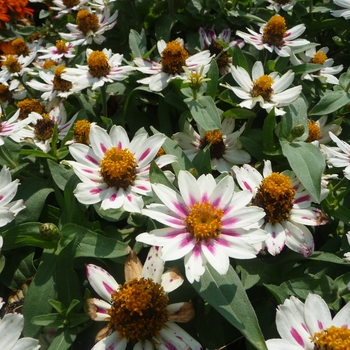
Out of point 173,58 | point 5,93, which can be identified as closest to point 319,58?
point 173,58

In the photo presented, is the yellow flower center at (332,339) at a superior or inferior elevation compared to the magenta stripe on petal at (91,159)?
inferior

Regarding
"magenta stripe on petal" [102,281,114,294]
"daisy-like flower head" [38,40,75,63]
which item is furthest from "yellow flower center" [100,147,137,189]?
"daisy-like flower head" [38,40,75,63]

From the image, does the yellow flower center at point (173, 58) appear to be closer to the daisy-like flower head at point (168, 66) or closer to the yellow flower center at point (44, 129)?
the daisy-like flower head at point (168, 66)

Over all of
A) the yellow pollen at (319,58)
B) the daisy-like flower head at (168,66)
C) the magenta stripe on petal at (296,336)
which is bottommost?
the magenta stripe on petal at (296,336)

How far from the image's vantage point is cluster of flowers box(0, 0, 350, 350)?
1116mm

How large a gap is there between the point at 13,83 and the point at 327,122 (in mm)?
1786

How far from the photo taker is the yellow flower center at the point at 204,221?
1.14 metres

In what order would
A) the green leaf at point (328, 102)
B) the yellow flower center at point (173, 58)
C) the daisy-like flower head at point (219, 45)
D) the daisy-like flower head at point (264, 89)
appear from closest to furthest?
1. the daisy-like flower head at point (264, 89)
2. the green leaf at point (328, 102)
3. the yellow flower center at point (173, 58)
4. the daisy-like flower head at point (219, 45)

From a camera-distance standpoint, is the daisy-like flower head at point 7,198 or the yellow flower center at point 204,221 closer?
the yellow flower center at point 204,221

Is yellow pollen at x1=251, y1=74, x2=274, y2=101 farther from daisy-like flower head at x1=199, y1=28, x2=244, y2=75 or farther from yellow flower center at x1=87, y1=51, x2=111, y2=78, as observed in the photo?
yellow flower center at x1=87, y1=51, x2=111, y2=78

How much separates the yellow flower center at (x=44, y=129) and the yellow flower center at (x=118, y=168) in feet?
1.83

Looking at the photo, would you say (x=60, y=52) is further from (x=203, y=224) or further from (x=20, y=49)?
(x=203, y=224)

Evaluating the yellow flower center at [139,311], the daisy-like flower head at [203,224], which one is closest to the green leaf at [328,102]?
the daisy-like flower head at [203,224]

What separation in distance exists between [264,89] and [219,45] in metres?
0.59
